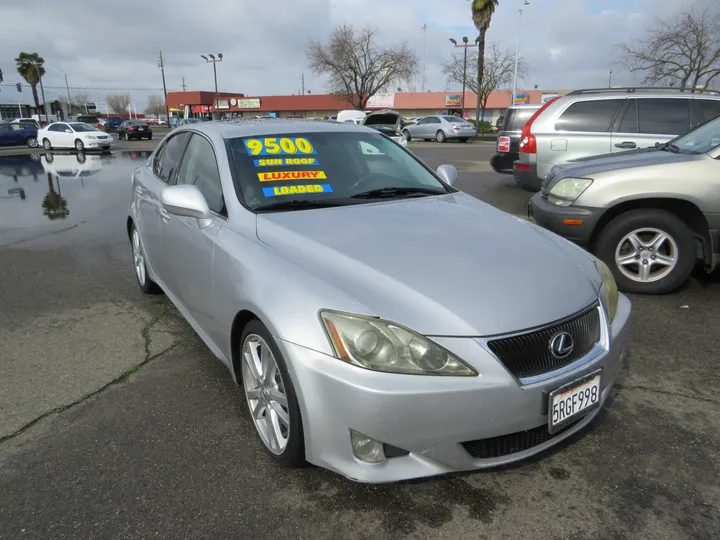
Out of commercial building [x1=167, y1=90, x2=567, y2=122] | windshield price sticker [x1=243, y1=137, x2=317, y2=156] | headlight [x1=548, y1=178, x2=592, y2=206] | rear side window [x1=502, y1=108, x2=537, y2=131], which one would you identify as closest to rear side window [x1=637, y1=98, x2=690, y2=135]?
headlight [x1=548, y1=178, x2=592, y2=206]

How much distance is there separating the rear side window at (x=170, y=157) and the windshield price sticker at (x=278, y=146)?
Result: 898 mm

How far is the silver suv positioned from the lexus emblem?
5.59 m

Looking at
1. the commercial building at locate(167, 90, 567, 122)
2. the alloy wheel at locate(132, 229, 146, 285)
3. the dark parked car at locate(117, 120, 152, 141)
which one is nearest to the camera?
the alloy wheel at locate(132, 229, 146, 285)

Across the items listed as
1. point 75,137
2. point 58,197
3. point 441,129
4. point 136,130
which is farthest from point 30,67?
point 58,197

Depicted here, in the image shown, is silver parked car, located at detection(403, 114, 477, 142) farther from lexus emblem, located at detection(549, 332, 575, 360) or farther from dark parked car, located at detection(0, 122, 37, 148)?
lexus emblem, located at detection(549, 332, 575, 360)

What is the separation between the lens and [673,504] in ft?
7.12

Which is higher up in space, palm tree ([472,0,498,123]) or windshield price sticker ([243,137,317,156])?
palm tree ([472,0,498,123])

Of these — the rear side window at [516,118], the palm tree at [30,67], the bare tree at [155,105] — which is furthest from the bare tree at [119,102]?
the rear side window at [516,118]

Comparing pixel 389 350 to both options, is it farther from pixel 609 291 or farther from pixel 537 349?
pixel 609 291

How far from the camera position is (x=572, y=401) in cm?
216

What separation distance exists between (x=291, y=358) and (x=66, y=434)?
1505mm

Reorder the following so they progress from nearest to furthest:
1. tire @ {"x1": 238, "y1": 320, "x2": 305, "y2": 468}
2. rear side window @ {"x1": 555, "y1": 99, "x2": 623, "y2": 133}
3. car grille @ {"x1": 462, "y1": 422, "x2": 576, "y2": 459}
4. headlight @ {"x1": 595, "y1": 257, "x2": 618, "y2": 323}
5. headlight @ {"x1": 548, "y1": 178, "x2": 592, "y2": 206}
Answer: car grille @ {"x1": 462, "y1": 422, "x2": 576, "y2": 459}, tire @ {"x1": 238, "y1": 320, "x2": 305, "y2": 468}, headlight @ {"x1": 595, "y1": 257, "x2": 618, "y2": 323}, headlight @ {"x1": 548, "y1": 178, "x2": 592, "y2": 206}, rear side window @ {"x1": 555, "y1": 99, "x2": 623, "y2": 133}

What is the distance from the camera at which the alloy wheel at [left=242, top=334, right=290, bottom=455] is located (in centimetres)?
234

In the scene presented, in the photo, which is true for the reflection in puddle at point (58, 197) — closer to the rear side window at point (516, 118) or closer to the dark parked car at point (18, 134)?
the rear side window at point (516, 118)
